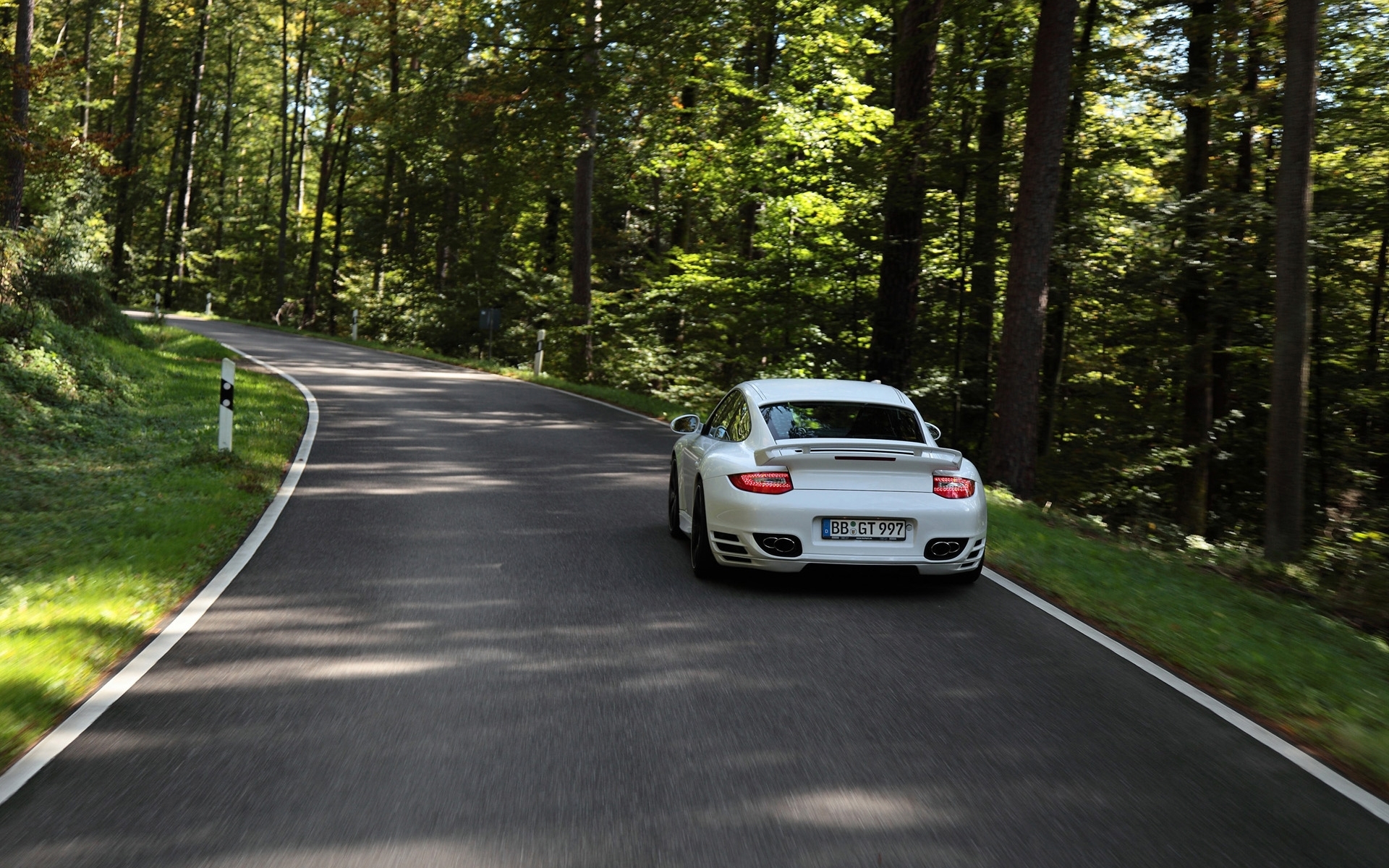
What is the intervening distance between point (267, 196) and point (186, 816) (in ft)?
215

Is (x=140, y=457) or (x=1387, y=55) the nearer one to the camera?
(x=140, y=457)

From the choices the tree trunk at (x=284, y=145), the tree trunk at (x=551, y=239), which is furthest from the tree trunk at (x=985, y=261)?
the tree trunk at (x=284, y=145)

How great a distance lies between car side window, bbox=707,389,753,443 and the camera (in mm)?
8383

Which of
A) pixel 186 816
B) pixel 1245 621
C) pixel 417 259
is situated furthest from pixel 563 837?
pixel 417 259

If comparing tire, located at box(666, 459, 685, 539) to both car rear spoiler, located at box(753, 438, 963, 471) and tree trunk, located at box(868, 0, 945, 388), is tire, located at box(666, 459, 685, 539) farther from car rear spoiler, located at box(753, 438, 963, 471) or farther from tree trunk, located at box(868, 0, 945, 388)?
tree trunk, located at box(868, 0, 945, 388)

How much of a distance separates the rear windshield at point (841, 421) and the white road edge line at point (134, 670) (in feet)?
12.7

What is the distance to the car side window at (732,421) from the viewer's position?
838 centimetres

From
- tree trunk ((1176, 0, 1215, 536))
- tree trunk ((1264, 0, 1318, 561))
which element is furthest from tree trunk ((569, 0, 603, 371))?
tree trunk ((1264, 0, 1318, 561))

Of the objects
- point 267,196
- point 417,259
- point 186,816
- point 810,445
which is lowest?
point 186,816

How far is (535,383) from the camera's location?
85.5 ft

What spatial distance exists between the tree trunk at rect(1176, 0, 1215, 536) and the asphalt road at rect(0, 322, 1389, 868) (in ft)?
38.4

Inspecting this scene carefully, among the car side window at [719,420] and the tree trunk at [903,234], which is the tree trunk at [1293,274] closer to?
the car side window at [719,420]

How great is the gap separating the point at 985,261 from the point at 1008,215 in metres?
0.94

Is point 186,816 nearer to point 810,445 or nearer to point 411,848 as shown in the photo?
point 411,848
